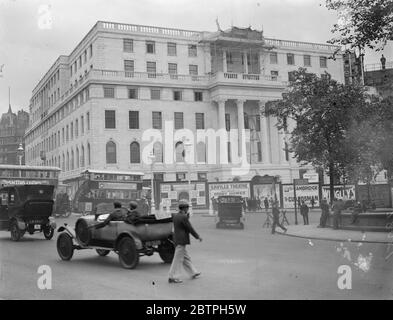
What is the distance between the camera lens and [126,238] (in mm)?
10234

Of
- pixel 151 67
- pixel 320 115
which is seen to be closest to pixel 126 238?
pixel 151 67

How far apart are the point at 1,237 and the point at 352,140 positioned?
44.2ft

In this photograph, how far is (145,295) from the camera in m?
7.84

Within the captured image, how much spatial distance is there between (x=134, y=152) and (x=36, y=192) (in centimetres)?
698

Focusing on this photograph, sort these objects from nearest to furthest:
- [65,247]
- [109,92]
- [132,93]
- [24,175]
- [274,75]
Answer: [65,247]
[109,92]
[132,93]
[274,75]
[24,175]

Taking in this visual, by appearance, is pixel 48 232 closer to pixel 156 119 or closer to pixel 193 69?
pixel 156 119

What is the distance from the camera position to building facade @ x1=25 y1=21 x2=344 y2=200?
38.5ft

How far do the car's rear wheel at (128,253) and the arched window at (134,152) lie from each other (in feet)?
9.16

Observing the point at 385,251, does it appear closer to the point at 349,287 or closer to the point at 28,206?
the point at 349,287

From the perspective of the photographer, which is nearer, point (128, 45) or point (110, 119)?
point (128, 45)

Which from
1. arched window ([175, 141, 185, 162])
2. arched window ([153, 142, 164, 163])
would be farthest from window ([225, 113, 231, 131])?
arched window ([153, 142, 164, 163])

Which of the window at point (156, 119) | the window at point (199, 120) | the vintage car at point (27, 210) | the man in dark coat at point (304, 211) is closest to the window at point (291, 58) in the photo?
the window at point (199, 120)

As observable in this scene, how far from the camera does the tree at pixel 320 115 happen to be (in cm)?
1491
